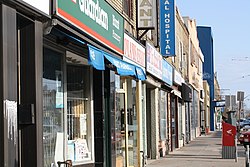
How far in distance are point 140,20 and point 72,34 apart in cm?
908

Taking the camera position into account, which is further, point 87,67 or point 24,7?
point 87,67

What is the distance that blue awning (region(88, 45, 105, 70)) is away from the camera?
859 centimetres

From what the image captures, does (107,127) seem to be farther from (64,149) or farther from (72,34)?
(72,34)

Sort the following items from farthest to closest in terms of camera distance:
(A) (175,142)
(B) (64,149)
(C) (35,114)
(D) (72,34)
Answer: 1. (A) (175,142)
2. (B) (64,149)
3. (D) (72,34)
4. (C) (35,114)

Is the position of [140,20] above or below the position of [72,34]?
above

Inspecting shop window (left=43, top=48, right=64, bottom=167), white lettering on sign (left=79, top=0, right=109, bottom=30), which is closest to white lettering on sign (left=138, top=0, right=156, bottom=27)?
white lettering on sign (left=79, top=0, right=109, bottom=30)

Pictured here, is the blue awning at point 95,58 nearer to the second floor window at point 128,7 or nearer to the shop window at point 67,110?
the shop window at point 67,110

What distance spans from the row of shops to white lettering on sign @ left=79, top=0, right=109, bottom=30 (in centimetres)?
2

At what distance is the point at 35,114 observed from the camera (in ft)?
22.2

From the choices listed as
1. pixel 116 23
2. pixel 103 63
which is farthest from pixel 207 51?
pixel 103 63

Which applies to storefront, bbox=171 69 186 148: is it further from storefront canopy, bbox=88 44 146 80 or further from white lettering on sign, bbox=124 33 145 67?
storefront canopy, bbox=88 44 146 80

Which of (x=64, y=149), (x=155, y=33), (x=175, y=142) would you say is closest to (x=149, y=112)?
(x=155, y=33)

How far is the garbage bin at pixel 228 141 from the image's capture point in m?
22.0

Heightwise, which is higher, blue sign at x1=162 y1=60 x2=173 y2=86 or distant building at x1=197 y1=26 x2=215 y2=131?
distant building at x1=197 y1=26 x2=215 y2=131
